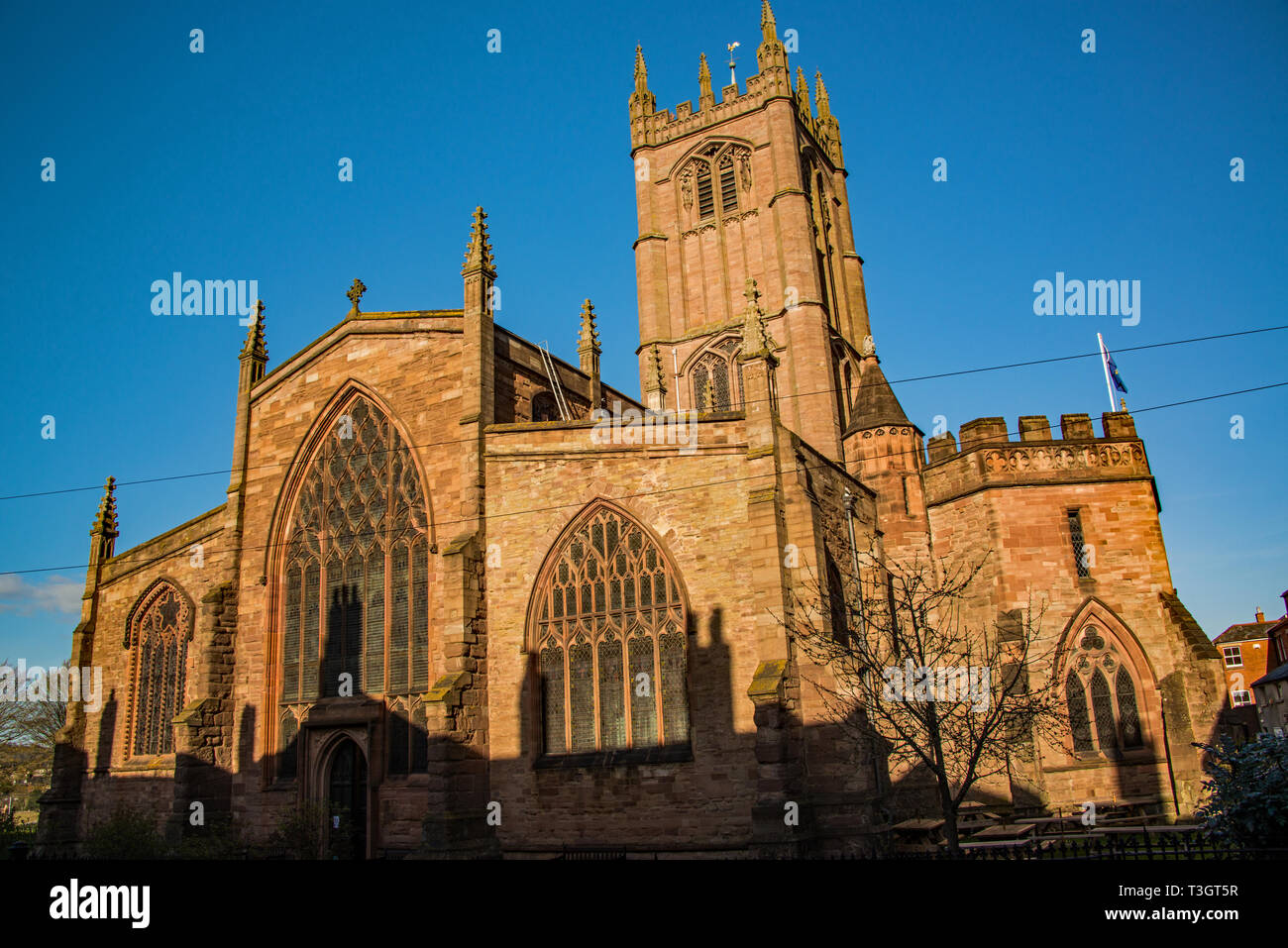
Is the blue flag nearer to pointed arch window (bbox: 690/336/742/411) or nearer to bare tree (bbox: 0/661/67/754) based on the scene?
pointed arch window (bbox: 690/336/742/411)

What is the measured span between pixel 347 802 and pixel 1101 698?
1824 cm

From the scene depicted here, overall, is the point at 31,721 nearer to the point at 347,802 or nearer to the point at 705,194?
the point at 347,802

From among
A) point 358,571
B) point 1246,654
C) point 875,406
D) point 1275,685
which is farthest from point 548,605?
point 1246,654

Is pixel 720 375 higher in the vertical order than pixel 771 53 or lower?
lower

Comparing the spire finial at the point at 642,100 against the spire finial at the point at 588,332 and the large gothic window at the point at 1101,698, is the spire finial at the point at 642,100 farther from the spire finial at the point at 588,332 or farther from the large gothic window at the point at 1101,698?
the large gothic window at the point at 1101,698

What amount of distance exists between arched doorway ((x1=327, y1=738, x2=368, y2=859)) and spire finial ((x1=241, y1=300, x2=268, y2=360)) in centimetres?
1186

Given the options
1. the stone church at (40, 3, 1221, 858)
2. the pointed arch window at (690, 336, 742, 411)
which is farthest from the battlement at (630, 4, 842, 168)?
the stone church at (40, 3, 1221, 858)

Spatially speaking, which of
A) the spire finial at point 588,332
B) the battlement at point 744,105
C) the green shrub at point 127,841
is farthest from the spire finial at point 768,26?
the green shrub at point 127,841

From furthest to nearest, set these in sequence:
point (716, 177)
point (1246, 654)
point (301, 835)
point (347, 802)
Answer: point (1246, 654) < point (716, 177) < point (347, 802) < point (301, 835)

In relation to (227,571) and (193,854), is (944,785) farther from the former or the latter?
(227,571)

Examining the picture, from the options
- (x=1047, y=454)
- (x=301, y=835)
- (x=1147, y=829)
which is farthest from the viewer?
(x=1047, y=454)

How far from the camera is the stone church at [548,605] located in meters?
18.0

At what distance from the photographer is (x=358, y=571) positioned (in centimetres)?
2241

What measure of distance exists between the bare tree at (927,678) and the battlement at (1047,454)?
2566mm
